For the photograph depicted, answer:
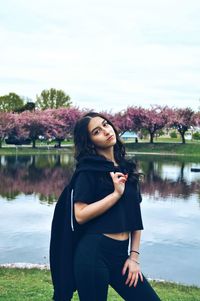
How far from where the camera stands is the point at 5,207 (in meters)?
17.1

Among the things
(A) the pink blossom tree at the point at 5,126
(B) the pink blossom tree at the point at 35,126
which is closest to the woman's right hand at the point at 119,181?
(A) the pink blossom tree at the point at 5,126

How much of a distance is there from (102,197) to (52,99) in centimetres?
9354

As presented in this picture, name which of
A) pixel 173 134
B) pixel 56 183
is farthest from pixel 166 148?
pixel 56 183

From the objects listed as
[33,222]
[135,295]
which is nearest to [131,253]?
[135,295]

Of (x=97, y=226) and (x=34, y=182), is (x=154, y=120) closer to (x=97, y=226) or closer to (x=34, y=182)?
(x=34, y=182)

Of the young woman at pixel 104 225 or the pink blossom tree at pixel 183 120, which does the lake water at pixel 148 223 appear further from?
the pink blossom tree at pixel 183 120

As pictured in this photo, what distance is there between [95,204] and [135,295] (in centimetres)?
64

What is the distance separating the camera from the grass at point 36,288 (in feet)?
21.6

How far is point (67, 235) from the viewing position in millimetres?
3232

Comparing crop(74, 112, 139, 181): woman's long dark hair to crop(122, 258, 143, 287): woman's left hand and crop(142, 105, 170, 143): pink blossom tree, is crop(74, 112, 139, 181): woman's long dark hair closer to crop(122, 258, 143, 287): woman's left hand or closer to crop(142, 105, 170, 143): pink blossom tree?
crop(122, 258, 143, 287): woman's left hand

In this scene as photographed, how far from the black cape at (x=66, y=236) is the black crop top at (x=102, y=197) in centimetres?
6

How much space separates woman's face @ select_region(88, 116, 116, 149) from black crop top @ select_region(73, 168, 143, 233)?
219 millimetres

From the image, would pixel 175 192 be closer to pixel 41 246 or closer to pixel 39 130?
pixel 41 246

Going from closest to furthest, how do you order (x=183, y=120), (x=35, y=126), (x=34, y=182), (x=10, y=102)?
(x=34, y=182) < (x=35, y=126) < (x=183, y=120) < (x=10, y=102)
